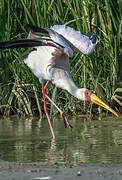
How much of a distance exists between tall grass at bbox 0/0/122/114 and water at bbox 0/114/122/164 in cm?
45

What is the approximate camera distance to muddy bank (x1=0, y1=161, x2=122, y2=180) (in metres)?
4.34

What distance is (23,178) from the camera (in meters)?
4.34

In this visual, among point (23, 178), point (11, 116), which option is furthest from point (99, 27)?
point (23, 178)

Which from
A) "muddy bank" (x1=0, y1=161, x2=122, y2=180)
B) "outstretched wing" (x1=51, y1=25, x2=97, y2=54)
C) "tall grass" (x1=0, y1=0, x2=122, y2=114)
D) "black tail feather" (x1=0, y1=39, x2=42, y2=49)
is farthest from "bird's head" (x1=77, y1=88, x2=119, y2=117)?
"muddy bank" (x1=0, y1=161, x2=122, y2=180)

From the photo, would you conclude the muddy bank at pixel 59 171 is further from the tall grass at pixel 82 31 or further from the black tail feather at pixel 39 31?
the tall grass at pixel 82 31

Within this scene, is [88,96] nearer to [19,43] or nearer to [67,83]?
[67,83]

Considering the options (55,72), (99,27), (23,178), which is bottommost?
(23,178)

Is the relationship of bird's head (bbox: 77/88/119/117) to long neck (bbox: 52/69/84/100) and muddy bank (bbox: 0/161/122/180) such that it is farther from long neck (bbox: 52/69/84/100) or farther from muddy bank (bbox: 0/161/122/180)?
muddy bank (bbox: 0/161/122/180)

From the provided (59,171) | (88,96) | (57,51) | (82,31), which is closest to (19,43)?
(57,51)

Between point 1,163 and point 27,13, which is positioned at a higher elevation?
point 27,13

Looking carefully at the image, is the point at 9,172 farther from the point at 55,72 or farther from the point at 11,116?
the point at 11,116

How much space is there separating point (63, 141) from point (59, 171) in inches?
75.9

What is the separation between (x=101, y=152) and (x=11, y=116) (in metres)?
3.50

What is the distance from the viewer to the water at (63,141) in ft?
17.7
